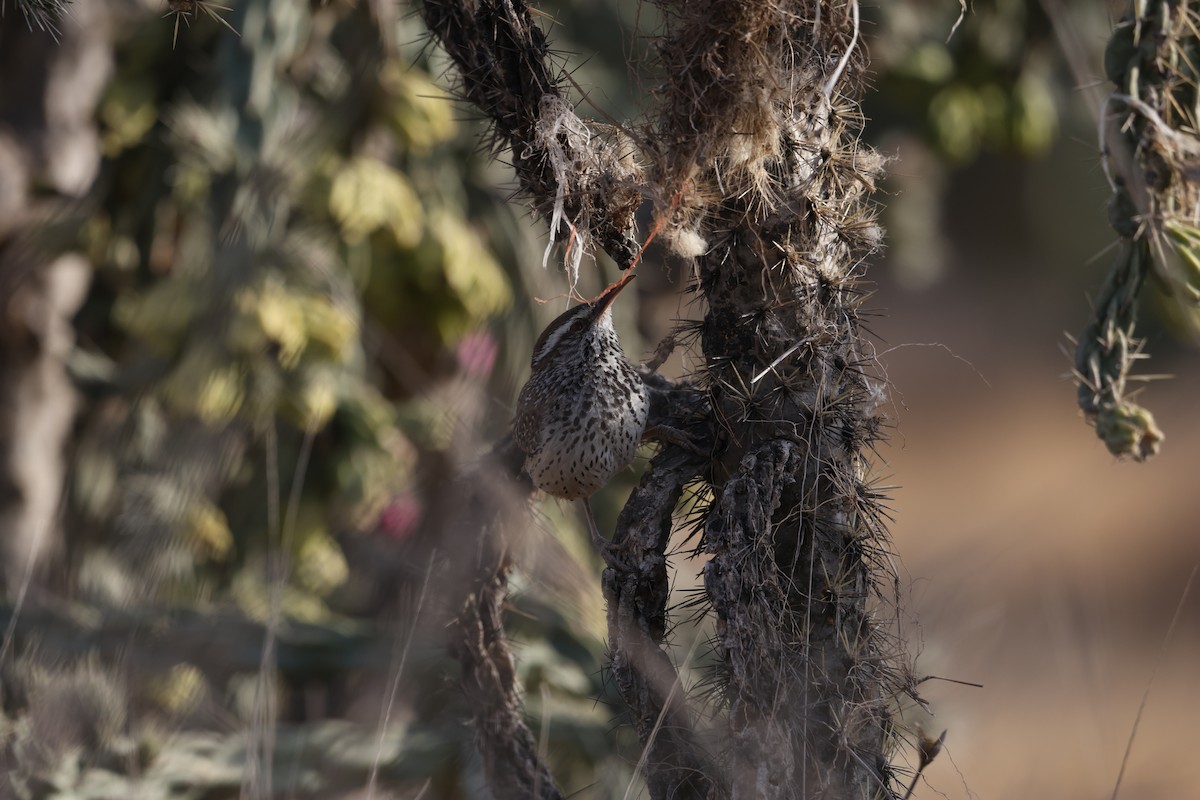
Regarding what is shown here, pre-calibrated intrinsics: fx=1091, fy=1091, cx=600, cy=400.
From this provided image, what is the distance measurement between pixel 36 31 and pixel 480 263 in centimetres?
214

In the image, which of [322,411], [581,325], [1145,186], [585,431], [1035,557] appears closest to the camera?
[1145,186]

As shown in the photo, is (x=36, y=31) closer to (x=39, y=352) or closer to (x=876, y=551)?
(x=39, y=352)

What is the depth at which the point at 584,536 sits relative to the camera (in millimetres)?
4875

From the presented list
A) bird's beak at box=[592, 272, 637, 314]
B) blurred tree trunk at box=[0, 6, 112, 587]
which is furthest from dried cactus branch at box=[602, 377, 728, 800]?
blurred tree trunk at box=[0, 6, 112, 587]

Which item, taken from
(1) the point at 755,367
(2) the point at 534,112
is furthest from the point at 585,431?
(2) the point at 534,112

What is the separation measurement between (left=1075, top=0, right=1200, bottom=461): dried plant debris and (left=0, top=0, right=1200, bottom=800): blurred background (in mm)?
108

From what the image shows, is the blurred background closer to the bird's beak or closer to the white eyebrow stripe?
the white eyebrow stripe

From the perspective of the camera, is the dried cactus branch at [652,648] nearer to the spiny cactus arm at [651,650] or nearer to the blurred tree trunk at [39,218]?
the spiny cactus arm at [651,650]

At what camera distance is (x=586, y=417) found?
2215 mm

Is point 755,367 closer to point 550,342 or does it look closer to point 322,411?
point 550,342

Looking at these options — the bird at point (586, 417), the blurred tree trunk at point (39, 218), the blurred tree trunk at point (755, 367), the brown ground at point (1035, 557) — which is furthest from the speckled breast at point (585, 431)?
the blurred tree trunk at point (39, 218)

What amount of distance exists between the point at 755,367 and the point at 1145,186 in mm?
754

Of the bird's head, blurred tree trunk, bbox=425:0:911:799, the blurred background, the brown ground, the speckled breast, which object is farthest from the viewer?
the brown ground

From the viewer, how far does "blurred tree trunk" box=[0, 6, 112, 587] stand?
4707 mm
